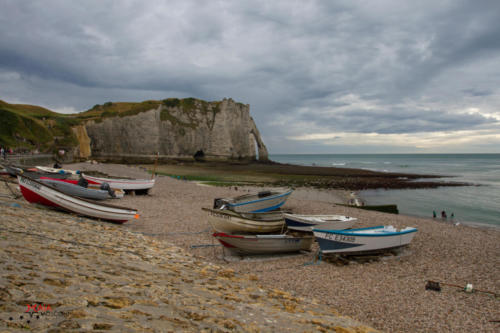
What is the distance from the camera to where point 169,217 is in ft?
48.6

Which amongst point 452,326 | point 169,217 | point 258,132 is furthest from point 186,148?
point 452,326

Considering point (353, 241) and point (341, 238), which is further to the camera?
point (353, 241)

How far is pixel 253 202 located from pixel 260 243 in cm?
643

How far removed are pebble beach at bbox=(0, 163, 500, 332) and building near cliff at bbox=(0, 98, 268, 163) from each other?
67.2m

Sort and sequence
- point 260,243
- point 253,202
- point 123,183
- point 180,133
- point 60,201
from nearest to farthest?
point 260,243, point 60,201, point 253,202, point 123,183, point 180,133

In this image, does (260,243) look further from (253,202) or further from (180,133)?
(180,133)

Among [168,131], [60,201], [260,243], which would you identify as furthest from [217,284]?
[168,131]

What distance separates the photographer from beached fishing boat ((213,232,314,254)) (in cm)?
956

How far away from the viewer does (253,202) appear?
16.2 metres

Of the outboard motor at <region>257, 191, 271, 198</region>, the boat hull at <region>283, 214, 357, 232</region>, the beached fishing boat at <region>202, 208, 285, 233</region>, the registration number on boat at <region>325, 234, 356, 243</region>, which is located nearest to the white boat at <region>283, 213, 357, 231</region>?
the boat hull at <region>283, 214, 357, 232</region>

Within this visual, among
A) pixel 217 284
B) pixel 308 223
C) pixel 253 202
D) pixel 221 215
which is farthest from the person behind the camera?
pixel 253 202

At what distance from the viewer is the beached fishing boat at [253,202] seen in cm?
1549

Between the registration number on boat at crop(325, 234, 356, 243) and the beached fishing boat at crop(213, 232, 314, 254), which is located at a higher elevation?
the registration number on boat at crop(325, 234, 356, 243)

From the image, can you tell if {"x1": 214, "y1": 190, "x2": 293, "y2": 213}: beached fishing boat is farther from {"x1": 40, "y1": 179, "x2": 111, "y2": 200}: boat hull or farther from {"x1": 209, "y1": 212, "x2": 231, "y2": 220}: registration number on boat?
{"x1": 40, "y1": 179, "x2": 111, "y2": 200}: boat hull
